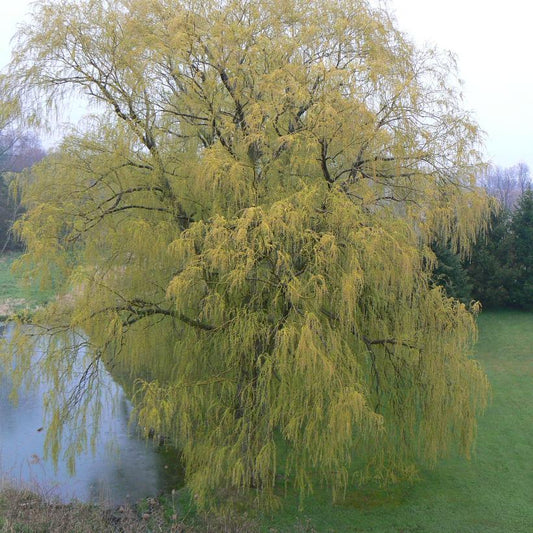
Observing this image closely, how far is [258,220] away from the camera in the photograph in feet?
19.0

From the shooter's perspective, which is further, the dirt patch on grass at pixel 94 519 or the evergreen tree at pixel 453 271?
the evergreen tree at pixel 453 271

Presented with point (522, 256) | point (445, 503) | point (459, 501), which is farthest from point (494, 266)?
point (445, 503)

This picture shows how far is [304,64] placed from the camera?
6.91m

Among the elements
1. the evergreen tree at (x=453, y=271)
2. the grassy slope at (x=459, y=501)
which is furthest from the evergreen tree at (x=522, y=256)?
the grassy slope at (x=459, y=501)

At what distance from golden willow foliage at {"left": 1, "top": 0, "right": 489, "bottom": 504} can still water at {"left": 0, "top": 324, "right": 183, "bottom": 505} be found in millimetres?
1367

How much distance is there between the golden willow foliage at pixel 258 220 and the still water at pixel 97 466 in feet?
4.48

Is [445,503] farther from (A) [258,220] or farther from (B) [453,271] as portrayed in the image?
(B) [453,271]

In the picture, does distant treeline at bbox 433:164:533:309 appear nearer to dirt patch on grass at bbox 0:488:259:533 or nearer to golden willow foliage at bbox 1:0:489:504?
golden willow foliage at bbox 1:0:489:504

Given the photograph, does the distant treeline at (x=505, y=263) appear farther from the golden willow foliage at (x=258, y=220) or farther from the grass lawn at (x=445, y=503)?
the golden willow foliage at (x=258, y=220)

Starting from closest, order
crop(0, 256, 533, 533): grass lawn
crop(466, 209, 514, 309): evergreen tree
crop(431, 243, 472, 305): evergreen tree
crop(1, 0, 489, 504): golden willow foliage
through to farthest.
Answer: crop(1, 0, 489, 504): golden willow foliage < crop(0, 256, 533, 533): grass lawn < crop(431, 243, 472, 305): evergreen tree < crop(466, 209, 514, 309): evergreen tree

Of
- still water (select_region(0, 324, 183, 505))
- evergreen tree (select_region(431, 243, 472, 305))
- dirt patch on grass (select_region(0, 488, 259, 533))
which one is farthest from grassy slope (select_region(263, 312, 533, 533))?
evergreen tree (select_region(431, 243, 472, 305))

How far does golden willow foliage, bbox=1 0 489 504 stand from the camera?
592 cm

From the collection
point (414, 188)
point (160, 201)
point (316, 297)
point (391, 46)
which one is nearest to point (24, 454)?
point (160, 201)

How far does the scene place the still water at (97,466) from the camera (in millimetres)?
7602
